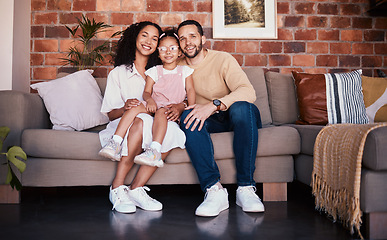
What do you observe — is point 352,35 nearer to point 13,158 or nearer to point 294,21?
point 294,21

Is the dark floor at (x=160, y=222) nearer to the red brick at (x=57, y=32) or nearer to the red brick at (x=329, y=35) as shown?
the red brick at (x=57, y=32)

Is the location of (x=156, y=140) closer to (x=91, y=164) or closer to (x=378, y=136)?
(x=91, y=164)

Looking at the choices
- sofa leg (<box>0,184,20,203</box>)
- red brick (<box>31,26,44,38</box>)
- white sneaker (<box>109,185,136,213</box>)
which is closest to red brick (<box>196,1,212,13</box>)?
red brick (<box>31,26,44,38</box>)

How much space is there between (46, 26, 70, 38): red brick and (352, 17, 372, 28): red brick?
9.01ft

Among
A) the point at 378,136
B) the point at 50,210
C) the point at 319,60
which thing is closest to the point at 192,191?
the point at 50,210

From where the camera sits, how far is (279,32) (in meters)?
3.17

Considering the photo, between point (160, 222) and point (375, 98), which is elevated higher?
point (375, 98)

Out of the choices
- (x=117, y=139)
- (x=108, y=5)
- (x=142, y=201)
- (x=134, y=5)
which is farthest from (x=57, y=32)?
(x=142, y=201)

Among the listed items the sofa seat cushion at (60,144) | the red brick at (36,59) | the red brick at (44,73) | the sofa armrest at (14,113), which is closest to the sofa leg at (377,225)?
the sofa seat cushion at (60,144)

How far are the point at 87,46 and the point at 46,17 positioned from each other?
0.46m

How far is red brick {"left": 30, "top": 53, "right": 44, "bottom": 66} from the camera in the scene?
3082mm

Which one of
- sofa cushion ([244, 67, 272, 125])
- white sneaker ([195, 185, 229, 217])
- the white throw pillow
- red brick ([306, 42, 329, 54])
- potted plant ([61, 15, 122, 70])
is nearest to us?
white sneaker ([195, 185, 229, 217])

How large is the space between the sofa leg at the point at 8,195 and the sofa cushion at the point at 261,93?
5.49 ft

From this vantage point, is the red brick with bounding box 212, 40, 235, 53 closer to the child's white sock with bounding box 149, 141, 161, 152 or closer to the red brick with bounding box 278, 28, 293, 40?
the red brick with bounding box 278, 28, 293, 40
